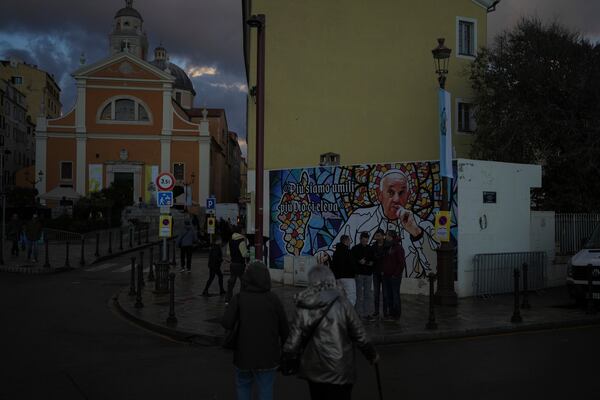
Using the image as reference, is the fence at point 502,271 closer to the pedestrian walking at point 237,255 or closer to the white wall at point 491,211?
the white wall at point 491,211

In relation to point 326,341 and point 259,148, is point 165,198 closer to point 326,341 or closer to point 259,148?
point 259,148

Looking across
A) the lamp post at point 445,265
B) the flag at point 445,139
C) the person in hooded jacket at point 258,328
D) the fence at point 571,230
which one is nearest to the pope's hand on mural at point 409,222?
the lamp post at point 445,265

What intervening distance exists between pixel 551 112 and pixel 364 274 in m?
14.1

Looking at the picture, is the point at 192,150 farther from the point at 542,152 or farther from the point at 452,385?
the point at 452,385

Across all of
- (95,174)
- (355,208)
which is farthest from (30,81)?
(355,208)

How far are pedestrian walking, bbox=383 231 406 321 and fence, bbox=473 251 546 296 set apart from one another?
406 centimetres

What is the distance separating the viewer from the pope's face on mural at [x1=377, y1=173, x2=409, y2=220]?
16797 mm

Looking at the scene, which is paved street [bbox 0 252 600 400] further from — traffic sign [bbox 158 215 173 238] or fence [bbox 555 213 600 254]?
fence [bbox 555 213 600 254]

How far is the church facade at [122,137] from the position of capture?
63.9 metres

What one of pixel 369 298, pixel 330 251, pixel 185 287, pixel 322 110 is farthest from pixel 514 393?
pixel 322 110

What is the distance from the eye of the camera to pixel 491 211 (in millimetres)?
16609

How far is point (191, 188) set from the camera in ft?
217

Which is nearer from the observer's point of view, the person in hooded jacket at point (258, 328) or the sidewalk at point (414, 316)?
the person in hooded jacket at point (258, 328)

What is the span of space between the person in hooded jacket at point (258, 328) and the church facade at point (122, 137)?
59038 mm
